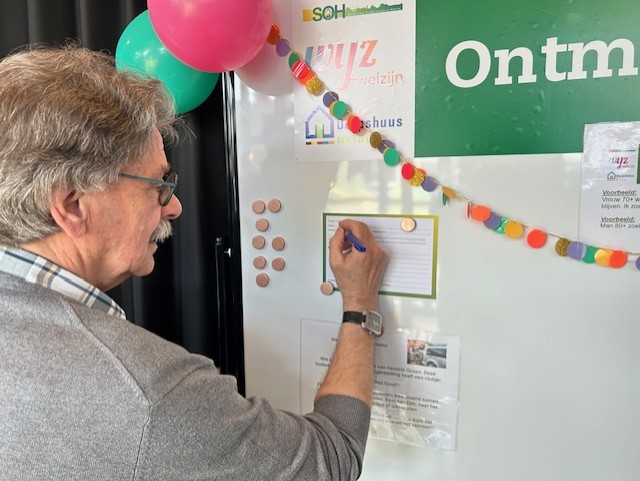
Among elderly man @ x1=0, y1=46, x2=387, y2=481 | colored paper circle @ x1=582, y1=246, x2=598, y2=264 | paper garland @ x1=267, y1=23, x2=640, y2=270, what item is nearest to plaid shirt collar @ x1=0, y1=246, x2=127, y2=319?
elderly man @ x1=0, y1=46, x2=387, y2=481

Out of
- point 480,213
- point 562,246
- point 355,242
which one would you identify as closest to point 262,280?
point 355,242

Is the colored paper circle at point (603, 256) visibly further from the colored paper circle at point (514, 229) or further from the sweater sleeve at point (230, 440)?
the sweater sleeve at point (230, 440)

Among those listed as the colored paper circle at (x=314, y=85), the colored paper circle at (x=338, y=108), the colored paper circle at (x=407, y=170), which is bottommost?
the colored paper circle at (x=407, y=170)

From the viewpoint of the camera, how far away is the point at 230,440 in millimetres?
646

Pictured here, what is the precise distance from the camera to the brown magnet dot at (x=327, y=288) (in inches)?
41.1

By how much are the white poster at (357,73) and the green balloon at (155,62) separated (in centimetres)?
22

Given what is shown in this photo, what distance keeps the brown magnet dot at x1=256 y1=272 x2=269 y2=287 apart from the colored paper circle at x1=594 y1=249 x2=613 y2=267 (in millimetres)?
630

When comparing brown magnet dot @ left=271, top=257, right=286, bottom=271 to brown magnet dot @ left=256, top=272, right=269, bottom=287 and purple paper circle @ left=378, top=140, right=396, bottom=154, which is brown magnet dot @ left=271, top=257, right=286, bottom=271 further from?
purple paper circle @ left=378, top=140, right=396, bottom=154

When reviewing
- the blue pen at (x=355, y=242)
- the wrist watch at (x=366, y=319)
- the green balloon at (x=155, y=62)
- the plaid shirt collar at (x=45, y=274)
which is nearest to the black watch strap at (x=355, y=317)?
the wrist watch at (x=366, y=319)

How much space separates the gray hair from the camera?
2.08 feet

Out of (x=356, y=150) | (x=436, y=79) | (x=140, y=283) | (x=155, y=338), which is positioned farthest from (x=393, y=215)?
(x=140, y=283)

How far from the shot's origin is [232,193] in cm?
113

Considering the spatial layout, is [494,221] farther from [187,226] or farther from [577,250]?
[187,226]

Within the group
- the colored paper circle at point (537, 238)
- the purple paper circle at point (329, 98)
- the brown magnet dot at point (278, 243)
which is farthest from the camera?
the brown magnet dot at point (278, 243)
